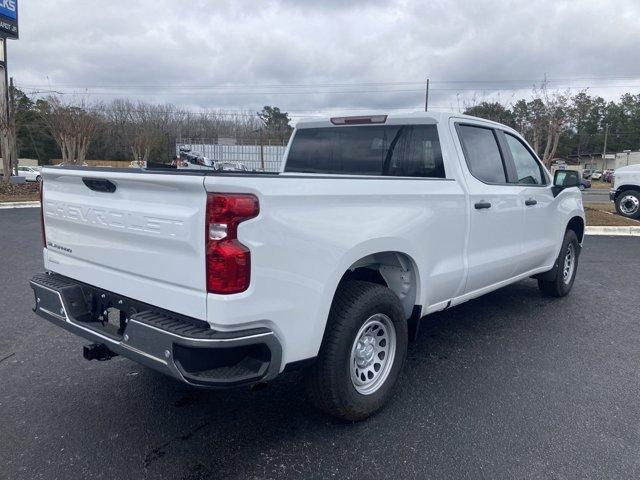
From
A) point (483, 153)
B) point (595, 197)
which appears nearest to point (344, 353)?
point (483, 153)

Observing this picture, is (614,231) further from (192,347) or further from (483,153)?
(192,347)

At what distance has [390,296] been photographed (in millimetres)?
3195

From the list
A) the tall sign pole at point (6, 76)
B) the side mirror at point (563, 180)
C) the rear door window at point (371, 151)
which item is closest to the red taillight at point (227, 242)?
the rear door window at point (371, 151)

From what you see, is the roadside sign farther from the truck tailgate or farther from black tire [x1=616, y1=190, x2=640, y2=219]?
black tire [x1=616, y1=190, x2=640, y2=219]

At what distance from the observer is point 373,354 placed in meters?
3.30

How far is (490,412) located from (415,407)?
18.9 inches

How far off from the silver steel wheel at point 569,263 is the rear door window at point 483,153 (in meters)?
2.11

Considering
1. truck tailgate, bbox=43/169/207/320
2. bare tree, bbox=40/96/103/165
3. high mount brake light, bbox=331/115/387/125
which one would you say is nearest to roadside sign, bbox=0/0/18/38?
bare tree, bbox=40/96/103/165

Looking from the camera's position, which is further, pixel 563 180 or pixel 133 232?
→ pixel 563 180

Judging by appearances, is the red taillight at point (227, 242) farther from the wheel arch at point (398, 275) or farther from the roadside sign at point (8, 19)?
the roadside sign at point (8, 19)

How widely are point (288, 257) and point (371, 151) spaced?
6.76 feet

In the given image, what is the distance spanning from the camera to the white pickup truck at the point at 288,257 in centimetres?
237

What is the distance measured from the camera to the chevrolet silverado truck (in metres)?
Answer: 14.4

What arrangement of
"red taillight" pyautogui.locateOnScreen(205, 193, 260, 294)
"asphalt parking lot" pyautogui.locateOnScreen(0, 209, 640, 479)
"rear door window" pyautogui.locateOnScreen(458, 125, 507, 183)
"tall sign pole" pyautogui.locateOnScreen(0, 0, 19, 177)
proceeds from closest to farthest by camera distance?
"red taillight" pyautogui.locateOnScreen(205, 193, 260, 294) < "asphalt parking lot" pyautogui.locateOnScreen(0, 209, 640, 479) < "rear door window" pyautogui.locateOnScreen(458, 125, 507, 183) < "tall sign pole" pyautogui.locateOnScreen(0, 0, 19, 177)
